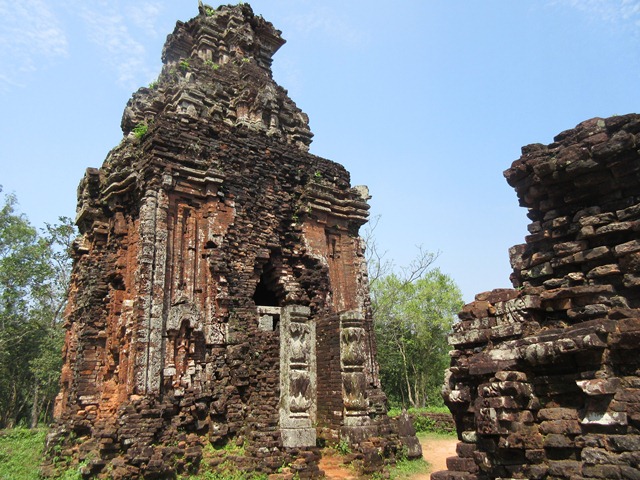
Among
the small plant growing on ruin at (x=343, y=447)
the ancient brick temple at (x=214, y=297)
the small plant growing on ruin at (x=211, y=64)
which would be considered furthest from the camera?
the small plant growing on ruin at (x=211, y=64)

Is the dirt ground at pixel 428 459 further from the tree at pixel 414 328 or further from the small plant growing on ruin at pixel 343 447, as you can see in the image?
the tree at pixel 414 328

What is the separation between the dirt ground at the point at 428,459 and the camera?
9074mm

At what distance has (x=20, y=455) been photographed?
40.6 feet

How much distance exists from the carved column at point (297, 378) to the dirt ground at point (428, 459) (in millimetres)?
694


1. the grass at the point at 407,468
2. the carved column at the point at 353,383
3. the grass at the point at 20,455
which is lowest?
the grass at the point at 407,468

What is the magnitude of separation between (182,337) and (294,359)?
2.51 metres

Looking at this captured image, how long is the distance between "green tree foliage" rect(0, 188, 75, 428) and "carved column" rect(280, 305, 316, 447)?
22229mm

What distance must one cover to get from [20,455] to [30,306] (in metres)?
19.3

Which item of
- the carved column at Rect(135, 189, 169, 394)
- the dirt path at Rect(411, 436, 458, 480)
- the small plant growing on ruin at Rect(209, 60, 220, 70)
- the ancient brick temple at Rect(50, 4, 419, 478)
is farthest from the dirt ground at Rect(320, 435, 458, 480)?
the small plant growing on ruin at Rect(209, 60, 220, 70)

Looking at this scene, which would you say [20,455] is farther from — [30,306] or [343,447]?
[30,306]

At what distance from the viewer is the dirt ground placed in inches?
357

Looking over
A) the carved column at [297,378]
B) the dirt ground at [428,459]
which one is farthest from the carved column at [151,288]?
the dirt ground at [428,459]

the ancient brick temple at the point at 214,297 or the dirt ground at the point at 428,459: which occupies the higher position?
the ancient brick temple at the point at 214,297

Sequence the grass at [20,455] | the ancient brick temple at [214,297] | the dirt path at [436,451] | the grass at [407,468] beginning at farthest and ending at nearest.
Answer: the dirt path at [436,451]
the grass at [20,455]
the grass at [407,468]
the ancient brick temple at [214,297]
